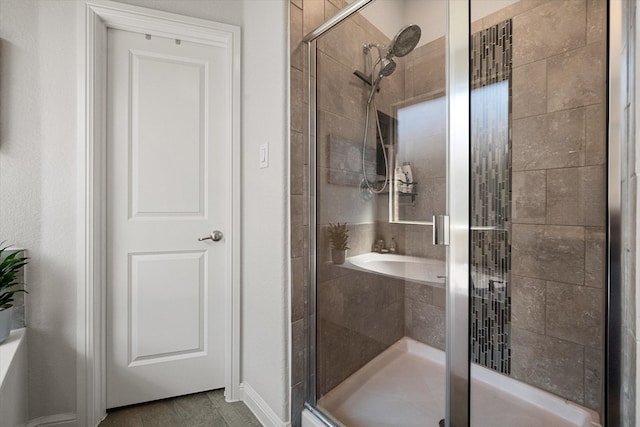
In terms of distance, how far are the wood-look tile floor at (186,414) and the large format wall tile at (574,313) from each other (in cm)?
147

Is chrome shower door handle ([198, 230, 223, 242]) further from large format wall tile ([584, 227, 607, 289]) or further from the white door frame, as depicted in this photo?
large format wall tile ([584, 227, 607, 289])

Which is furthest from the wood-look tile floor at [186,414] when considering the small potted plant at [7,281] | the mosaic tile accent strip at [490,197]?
the mosaic tile accent strip at [490,197]

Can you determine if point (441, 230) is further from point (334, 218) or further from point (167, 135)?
point (167, 135)

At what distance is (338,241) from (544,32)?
A: 1.20 meters

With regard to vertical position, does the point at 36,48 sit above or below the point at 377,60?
above

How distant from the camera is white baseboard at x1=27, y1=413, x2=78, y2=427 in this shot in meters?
1.48

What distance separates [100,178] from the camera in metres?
1.62

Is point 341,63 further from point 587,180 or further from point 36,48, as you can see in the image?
point 36,48

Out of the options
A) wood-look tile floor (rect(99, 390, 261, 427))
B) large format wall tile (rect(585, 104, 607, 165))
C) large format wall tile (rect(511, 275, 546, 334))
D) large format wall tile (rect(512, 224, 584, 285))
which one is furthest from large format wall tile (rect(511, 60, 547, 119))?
wood-look tile floor (rect(99, 390, 261, 427))

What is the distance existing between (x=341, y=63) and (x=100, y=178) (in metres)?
1.33

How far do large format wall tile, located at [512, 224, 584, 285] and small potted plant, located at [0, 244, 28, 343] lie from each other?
6.65ft

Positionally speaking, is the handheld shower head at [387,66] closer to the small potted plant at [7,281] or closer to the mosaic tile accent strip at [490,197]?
the mosaic tile accent strip at [490,197]

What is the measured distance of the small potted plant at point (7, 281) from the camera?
1.31 metres

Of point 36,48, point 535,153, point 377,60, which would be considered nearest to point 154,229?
point 36,48
